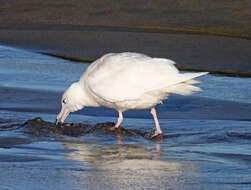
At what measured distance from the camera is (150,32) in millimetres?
14328

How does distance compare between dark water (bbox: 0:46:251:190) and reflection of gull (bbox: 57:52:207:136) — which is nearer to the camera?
dark water (bbox: 0:46:251:190)

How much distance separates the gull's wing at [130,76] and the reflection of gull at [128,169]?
1.11m

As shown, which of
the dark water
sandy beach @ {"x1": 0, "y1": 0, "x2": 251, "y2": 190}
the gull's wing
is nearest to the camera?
the dark water

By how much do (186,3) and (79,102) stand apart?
8415 mm

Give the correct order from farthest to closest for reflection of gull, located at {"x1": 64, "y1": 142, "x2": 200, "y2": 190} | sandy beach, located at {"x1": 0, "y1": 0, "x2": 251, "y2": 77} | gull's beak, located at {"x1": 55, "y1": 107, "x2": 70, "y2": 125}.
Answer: sandy beach, located at {"x1": 0, "y1": 0, "x2": 251, "y2": 77}, gull's beak, located at {"x1": 55, "y1": 107, "x2": 70, "y2": 125}, reflection of gull, located at {"x1": 64, "y1": 142, "x2": 200, "y2": 190}

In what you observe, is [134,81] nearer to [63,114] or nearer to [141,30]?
[63,114]

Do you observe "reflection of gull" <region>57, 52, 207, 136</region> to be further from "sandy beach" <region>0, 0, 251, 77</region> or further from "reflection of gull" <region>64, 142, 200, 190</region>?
"sandy beach" <region>0, 0, 251, 77</region>

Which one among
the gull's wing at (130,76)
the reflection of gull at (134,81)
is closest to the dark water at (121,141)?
the reflection of gull at (134,81)

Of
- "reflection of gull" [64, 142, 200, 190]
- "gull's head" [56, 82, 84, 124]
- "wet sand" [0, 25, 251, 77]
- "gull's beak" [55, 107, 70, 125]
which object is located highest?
"reflection of gull" [64, 142, 200, 190]

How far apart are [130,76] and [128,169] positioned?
89.0 inches

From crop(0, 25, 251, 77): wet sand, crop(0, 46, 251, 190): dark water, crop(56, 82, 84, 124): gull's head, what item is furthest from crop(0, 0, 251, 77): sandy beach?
crop(56, 82, 84, 124): gull's head

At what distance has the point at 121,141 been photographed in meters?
7.05

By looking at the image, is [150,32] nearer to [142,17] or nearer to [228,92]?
[142,17]

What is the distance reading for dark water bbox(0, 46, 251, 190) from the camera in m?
5.18
